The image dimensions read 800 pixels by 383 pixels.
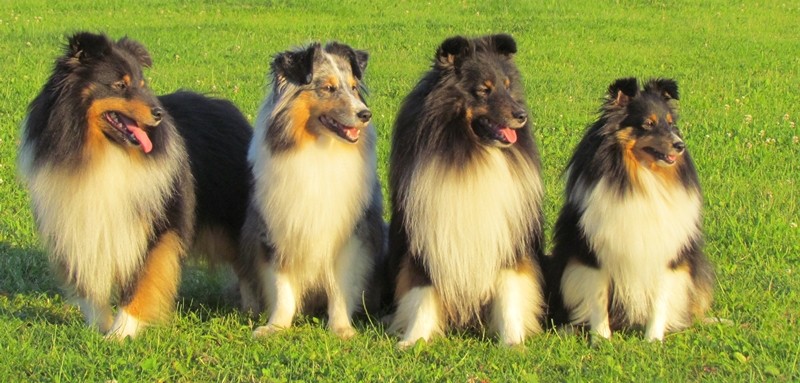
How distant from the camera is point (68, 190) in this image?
5605mm

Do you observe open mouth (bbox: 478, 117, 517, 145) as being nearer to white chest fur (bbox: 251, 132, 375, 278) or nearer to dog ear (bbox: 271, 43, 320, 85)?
white chest fur (bbox: 251, 132, 375, 278)

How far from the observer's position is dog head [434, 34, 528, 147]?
543 centimetres

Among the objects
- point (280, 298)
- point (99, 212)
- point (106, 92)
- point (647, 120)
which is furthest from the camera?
point (280, 298)

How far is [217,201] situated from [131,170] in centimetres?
97

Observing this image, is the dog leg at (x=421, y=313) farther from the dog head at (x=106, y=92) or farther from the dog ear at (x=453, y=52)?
the dog head at (x=106, y=92)

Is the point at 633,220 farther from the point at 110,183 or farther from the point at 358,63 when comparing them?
the point at 110,183

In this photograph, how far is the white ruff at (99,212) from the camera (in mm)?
5590

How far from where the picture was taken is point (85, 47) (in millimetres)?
5469

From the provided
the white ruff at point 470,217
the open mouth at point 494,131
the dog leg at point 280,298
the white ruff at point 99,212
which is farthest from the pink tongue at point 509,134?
the white ruff at point 99,212

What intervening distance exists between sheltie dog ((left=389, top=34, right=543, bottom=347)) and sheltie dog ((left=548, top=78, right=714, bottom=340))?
0.25m

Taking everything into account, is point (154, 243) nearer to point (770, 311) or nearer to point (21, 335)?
point (21, 335)

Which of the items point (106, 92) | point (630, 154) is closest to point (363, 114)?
point (106, 92)

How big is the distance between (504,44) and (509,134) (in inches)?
20.0

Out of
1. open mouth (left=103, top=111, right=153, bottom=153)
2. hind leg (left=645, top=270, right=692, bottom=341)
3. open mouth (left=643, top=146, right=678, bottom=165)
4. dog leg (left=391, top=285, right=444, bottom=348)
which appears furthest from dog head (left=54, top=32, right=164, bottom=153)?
hind leg (left=645, top=270, right=692, bottom=341)
